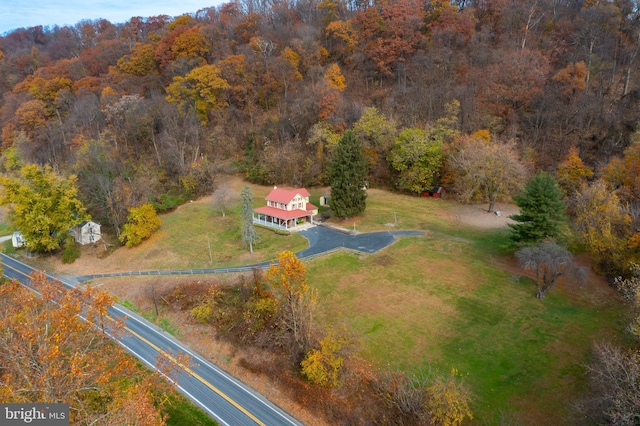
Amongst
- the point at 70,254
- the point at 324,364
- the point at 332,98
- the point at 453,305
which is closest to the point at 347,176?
the point at 453,305

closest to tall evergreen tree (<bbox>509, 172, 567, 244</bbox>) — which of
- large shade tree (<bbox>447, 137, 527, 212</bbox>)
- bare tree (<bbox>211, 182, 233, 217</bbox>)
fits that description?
large shade tree (<bbox>447, 137, 527, 212</bbox>)

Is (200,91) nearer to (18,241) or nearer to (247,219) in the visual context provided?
(18,241)

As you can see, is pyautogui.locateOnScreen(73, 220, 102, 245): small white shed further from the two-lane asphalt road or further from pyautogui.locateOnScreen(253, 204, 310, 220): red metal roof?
the two-lane asphalt road

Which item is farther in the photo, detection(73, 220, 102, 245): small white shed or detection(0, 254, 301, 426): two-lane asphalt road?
detection(73, 220, 102, 245): small white shed

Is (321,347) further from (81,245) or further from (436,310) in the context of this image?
(81,245)

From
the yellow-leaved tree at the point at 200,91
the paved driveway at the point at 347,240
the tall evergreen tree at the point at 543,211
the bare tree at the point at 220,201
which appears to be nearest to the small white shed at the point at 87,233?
the bare tree at the point at 220,201

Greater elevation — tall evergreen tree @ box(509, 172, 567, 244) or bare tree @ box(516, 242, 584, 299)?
tall evergreen tree @ box(509, 172, 567, 244)
